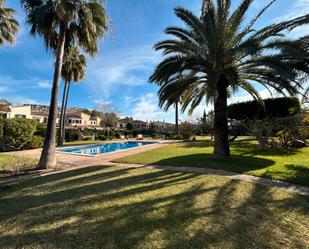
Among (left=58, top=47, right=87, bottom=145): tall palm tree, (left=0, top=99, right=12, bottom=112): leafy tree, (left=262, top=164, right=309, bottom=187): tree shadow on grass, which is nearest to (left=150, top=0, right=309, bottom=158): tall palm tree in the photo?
(left=262, top=164, right=309, bottom=187): tree shadow on grass

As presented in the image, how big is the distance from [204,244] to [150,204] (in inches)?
75.4

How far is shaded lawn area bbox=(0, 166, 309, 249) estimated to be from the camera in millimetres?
3492

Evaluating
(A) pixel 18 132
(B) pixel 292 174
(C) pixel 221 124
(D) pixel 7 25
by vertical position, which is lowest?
(B) pixel 292 174

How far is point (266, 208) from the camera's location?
16.0 feet

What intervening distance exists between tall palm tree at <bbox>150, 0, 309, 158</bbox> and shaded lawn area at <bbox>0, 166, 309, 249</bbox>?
15.3 ft

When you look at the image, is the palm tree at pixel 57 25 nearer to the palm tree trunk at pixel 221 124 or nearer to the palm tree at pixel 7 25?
the palm tree trunk at pixel 221 124

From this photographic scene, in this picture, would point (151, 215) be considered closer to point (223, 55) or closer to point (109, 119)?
point (223, 55)

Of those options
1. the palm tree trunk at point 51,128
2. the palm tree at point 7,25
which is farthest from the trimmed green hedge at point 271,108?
the palm tree at point 7,25

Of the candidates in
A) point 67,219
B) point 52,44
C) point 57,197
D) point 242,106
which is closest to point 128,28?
point 52,44

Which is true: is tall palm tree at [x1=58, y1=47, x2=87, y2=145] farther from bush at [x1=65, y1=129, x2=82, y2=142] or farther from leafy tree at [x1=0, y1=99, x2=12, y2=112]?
leafy tree at [x1=0, y1=99, x2=12, y2=112]

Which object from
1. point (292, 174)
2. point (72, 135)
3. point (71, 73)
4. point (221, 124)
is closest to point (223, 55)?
point (221, 124)

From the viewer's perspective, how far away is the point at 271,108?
16297 mm

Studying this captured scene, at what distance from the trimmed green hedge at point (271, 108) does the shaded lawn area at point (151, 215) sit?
38.0ft

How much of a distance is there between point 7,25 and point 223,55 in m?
17.0
